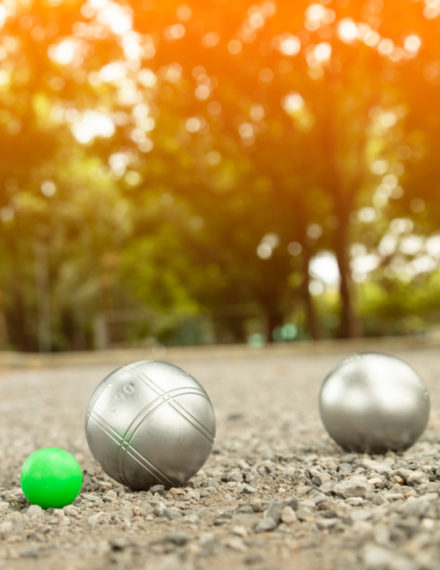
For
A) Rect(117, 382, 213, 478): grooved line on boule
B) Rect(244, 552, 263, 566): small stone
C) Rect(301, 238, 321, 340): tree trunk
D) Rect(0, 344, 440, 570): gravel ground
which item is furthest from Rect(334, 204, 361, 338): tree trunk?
Rect(244, 552, 263, 566): small stone

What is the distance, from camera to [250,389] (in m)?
12.6

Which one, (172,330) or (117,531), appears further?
(172,330)

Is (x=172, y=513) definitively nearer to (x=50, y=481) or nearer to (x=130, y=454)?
(x=130, y=454)

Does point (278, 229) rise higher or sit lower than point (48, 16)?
lower

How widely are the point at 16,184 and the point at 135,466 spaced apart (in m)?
25.8

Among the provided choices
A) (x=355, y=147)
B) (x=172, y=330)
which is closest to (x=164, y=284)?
(x=172, y=330)

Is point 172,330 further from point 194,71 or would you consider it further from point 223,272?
point 194,71

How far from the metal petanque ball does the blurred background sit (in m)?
20.8

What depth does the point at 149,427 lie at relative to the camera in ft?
15.5

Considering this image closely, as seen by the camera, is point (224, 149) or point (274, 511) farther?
point (224, 149)

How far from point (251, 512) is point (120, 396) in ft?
4.04

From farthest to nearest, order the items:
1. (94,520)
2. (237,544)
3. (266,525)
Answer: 1. (94,520)
2. (266,525)
3. (237,544)

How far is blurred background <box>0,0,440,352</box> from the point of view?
965 inches

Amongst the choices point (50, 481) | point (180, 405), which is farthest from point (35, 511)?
point (180, 405)
